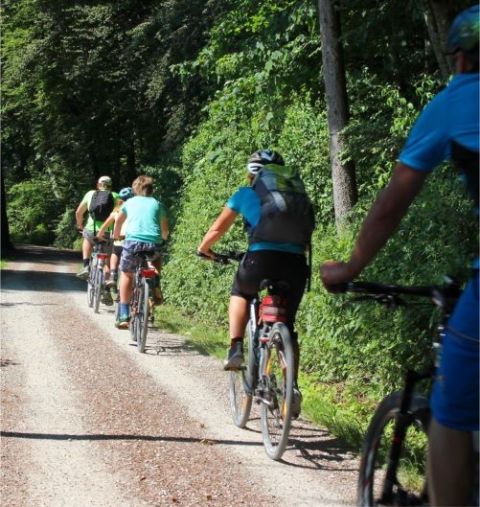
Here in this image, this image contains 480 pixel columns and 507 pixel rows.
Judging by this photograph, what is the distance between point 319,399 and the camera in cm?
853

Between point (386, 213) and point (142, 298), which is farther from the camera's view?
point (142, 298)

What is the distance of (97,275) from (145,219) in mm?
4266

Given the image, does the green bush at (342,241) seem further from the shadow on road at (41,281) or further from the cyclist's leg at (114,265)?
the shadow on road at (41,281)

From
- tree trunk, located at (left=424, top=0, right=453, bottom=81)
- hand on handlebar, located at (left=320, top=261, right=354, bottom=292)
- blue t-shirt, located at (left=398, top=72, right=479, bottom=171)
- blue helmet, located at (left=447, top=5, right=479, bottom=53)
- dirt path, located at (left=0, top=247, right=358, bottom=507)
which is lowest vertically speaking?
dirt path, located at (left=0, top=247, right=358, bottom=507)

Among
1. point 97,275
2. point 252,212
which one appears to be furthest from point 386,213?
point 97,275

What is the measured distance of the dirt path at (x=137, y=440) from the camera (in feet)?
18.0

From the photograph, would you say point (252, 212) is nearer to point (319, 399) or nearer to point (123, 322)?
point (319, 399)

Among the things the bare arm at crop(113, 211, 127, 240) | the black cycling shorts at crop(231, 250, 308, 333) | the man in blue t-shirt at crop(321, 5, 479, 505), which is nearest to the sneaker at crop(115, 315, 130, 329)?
the bare arm at crop(113, 211, 127, 240)

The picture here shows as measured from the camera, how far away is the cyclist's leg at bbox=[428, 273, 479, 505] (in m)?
2.45

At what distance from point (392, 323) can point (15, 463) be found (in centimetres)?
315

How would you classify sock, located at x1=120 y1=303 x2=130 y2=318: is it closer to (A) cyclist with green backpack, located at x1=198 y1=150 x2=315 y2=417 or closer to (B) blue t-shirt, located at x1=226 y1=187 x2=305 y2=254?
(A) cyclist with green backpack, located at x1=198 y1=150 x2=315 y2=417

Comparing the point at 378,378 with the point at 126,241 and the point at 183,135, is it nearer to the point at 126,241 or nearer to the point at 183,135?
the point at 126,241

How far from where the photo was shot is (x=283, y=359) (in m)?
6.07

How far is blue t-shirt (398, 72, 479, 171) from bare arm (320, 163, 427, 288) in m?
0.05
